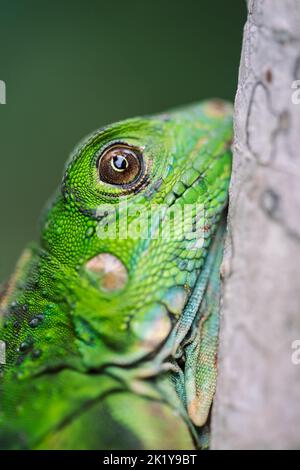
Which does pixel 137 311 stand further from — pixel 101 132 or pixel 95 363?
pixel 101 132

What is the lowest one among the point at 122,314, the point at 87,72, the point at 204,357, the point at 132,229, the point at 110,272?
the point at 204,357

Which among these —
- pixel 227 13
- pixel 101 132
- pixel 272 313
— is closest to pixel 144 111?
pixel 227 13

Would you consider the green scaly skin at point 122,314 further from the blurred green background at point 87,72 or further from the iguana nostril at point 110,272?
the blurred green background at point 87,72

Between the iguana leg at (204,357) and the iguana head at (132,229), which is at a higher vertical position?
the iguana head at (132,229)

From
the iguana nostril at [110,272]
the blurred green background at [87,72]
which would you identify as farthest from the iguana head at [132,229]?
the blurred green background at [87,72]

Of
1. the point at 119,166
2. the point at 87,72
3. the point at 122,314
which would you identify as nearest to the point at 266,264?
the point at 122,314

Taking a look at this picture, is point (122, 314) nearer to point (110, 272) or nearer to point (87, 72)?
point (110, 272)

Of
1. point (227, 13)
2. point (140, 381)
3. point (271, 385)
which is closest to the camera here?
point (271, 385)
